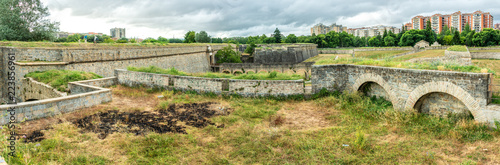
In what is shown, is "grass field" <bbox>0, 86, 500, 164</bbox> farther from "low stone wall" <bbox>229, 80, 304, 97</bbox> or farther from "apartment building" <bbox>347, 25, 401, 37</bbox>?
"apartment building" <bbox>347, 25, 401, 37</bbox>

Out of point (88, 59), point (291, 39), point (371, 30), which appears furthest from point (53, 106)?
point (371, 30)

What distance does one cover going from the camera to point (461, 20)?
4466 inches

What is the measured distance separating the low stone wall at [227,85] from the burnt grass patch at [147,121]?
5.78 ft

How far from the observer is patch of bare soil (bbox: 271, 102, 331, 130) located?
7.86 m

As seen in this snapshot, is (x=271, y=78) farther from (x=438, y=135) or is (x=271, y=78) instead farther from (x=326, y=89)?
(x=438, y=135)

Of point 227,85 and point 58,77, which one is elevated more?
point 58,77

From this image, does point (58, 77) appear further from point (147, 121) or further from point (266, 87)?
point (266, 87)

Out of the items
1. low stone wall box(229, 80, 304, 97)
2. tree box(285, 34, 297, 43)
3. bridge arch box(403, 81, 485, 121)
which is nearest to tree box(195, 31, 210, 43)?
tree box(285, 34, 297, 43)

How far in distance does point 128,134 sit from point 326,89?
7.17 m

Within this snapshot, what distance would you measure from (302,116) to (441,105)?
391 centimetres

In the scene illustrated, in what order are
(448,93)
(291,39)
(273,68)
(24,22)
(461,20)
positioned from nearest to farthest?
1. (448,93)
2. (24,22)
3. (273,68)
4. (291,39)
5. (461,20)

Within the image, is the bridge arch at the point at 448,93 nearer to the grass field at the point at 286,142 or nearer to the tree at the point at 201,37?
the grass field at the point at 286,142

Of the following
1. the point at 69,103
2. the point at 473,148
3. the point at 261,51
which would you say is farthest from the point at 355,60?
the point at 261,51

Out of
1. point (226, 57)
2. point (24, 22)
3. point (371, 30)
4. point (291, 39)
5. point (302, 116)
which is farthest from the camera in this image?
point (371, 30)
